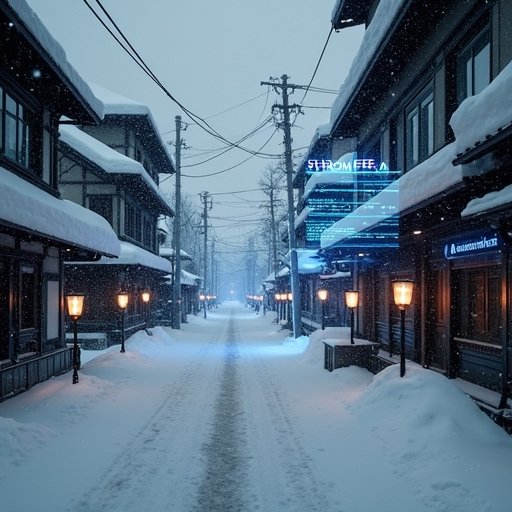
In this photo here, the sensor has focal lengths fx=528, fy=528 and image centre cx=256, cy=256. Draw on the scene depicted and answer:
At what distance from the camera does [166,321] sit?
37250 millimetres

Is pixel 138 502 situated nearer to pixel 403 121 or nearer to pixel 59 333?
pixel 59 333

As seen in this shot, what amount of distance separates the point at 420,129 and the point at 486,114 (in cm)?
655

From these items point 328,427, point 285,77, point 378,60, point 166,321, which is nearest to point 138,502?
point 328,427

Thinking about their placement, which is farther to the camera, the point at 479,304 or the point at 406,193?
the point at 406,193

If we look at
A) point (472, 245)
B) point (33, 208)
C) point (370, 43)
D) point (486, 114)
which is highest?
point (370, 43)

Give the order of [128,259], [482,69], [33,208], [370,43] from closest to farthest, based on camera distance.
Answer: [482,69] < [33,208] < [370,43] < [128,259]

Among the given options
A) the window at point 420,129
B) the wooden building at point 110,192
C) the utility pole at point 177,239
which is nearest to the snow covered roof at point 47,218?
the wooden building at point 110,192

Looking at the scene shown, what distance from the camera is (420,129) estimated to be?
12.6 meters

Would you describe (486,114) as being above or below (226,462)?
above

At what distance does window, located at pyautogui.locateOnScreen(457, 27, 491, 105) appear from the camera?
921 cm

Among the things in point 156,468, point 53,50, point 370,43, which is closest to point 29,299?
point 53,50

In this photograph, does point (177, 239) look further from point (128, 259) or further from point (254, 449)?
point (254, 449)

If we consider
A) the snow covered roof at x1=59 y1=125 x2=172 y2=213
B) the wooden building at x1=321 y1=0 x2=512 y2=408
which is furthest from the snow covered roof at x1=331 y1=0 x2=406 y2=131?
the snow covered roof at x1=59 y1=125 x2=172 y2=213

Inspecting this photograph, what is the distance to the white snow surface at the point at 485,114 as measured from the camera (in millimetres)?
5914
